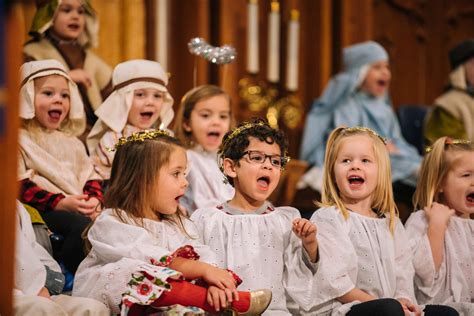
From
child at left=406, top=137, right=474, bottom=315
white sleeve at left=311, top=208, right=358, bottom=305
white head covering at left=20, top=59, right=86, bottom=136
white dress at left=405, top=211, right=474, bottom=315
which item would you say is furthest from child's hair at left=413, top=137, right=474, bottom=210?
white head covering at left=20, top=59, right=86, bottom=136

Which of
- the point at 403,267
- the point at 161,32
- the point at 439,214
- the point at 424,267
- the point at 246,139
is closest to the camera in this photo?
the point at 246,139

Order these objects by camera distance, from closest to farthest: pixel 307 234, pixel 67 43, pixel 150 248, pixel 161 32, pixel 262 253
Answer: pixel 150 248 < pixel 307 234 < pixel 262 253 < pixel 67 43 < pixel 161 32

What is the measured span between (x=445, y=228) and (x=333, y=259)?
2.10 feet

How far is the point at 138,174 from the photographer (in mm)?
3236

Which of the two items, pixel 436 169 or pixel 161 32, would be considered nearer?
pixel 436 169

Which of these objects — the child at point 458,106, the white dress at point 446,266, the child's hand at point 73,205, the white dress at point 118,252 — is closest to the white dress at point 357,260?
the white dress at point 446,266

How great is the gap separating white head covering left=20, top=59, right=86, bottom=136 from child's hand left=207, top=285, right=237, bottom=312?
128 cm

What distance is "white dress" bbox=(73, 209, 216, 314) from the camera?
3004 millimetres

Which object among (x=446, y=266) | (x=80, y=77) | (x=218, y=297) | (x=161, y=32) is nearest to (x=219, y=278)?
(x=218, y=297)

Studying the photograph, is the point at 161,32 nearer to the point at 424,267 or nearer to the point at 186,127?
the point at 186,127

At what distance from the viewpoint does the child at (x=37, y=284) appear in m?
2.82

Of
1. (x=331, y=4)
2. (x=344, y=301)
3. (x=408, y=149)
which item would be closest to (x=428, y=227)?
(x=344, y=301)

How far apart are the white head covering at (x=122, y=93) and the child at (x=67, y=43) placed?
0.21 m

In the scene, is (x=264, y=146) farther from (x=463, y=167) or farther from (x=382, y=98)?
(x=382, y=98)
